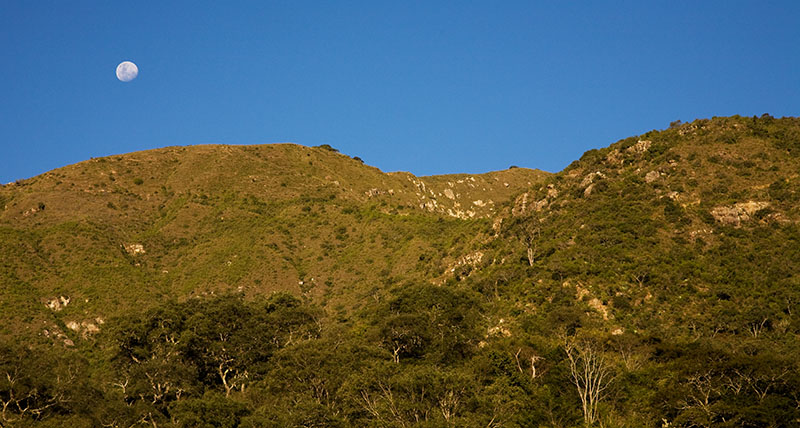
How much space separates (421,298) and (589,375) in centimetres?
2207

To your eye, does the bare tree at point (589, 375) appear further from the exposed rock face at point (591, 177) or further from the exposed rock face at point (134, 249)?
the exposed rock face at point (134, 249)

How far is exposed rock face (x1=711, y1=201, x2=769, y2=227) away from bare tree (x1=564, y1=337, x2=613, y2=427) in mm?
29114

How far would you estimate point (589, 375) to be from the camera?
50.9 meters

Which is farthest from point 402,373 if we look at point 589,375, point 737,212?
point 737,212

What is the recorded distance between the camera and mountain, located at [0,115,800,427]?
49875 millimetres

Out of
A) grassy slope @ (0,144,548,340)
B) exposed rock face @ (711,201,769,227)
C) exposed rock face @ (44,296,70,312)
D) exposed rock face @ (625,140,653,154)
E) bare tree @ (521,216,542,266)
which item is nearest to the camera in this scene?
exposed rock face @ (711,201,769,227)

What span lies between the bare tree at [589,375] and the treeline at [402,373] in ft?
0.54

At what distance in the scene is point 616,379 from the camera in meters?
53.1

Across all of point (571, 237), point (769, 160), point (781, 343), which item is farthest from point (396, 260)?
point (781, 343)

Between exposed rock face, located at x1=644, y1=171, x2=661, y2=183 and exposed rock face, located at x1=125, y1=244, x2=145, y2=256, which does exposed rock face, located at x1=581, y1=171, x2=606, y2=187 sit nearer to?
exposed rock face, located at x1=644, y1=171, x2=661, y2=183

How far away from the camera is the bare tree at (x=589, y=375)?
163 ft

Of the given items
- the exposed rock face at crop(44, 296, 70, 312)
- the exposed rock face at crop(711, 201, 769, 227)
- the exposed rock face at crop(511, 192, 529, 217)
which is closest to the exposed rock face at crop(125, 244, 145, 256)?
the exposed rock face at crop(44, 296, 70, 312)

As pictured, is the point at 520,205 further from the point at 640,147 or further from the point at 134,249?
the point at 134,249

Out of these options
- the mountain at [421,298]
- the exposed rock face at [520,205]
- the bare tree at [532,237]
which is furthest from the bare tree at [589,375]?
the exposed rock face at [520,205]
